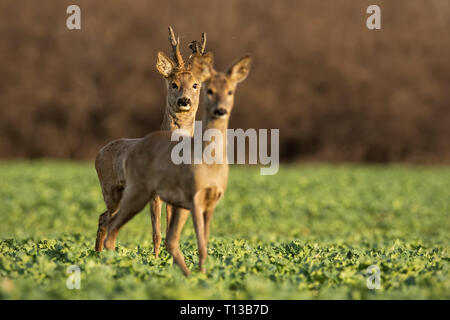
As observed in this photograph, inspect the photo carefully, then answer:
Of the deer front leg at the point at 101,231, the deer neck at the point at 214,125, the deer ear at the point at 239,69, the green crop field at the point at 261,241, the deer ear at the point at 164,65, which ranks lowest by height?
the green crop field at the point at 261,241

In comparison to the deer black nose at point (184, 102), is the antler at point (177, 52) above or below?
above

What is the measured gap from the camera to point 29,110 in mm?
48062

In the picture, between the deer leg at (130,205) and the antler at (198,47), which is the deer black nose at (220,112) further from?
the antler at (198,47)

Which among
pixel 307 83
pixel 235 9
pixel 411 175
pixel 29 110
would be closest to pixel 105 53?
pixel 29 110

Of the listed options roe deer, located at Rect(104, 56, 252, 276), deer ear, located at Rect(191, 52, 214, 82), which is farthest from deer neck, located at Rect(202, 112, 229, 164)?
deer ear, located at Rect(191, 52, 214, 82)

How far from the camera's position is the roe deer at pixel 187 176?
6809mm

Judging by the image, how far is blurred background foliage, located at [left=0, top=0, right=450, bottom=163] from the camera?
159 feet

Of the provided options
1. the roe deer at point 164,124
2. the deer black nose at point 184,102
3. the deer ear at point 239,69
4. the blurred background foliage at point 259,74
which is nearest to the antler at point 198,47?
the roe deer at point 164,124

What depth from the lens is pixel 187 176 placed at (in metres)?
6.85

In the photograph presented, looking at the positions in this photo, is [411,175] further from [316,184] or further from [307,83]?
[307,83]

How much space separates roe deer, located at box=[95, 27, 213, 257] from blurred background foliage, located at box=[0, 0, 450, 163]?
37719mm

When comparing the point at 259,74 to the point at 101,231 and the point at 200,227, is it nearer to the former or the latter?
the point at 101,231

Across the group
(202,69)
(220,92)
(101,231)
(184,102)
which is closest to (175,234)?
(101,231)

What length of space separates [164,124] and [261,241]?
13.4 feet
